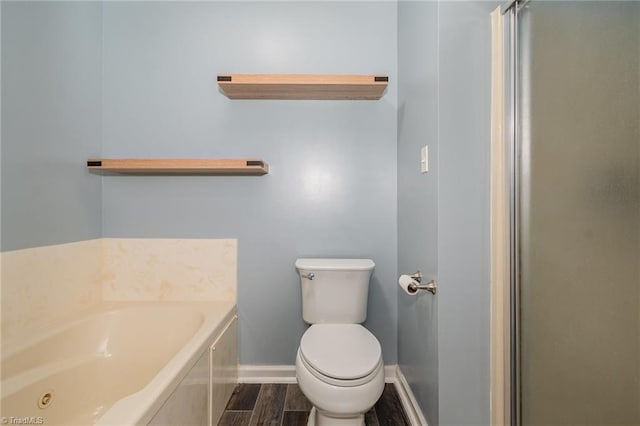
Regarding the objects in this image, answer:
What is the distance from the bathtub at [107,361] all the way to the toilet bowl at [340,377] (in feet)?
1.53

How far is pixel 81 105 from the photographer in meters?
1.69

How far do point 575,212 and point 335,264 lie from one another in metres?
1.07

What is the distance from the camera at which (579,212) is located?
2.94 ft

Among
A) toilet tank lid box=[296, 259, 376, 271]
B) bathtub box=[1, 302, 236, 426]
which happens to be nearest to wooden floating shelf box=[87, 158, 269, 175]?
toilet tank lid box=[296, 259, 376, 271]

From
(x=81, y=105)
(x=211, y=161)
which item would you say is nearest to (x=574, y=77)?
(x=211, y=161)

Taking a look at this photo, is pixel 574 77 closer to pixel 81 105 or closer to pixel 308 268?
pixel 308 268

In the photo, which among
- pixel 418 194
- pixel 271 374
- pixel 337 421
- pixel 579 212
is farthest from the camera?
pixel 271 374

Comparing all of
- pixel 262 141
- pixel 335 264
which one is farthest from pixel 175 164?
pixel 335 264

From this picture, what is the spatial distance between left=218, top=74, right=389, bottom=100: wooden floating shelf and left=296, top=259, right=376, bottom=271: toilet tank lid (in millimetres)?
969

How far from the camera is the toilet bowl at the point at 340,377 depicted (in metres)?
1.17

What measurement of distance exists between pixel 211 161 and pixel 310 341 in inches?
41.7

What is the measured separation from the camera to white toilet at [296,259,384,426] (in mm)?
1173

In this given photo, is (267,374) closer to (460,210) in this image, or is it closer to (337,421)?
(337,421)

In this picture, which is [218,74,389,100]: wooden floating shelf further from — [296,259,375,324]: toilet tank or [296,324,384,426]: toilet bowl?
[296,324,384,426]: toilet bowl
